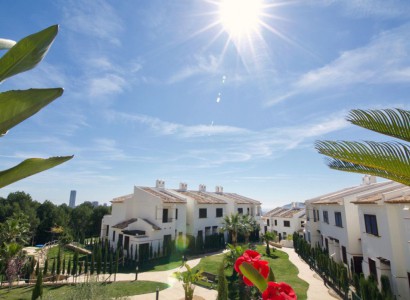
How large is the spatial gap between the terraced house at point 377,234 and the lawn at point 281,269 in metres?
4.15

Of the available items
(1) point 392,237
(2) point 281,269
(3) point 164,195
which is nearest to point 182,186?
(3) point 164,195

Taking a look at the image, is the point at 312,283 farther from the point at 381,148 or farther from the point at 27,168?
the point at 27,168

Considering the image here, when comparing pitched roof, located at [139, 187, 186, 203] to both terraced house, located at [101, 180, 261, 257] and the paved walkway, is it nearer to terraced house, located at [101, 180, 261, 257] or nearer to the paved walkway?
terraced house, located at [101, 180, 261, 257]

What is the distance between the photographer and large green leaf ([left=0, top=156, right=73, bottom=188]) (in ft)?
2.57

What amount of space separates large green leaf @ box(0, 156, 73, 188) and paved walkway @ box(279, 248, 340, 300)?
1878cm

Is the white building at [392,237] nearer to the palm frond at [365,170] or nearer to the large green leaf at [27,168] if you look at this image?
the palm frond at [365,170]

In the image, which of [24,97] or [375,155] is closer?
[24,97]

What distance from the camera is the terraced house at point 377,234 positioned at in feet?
44.1

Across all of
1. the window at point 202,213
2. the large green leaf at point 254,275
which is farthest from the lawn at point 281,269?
the large green leaf at point 254,275

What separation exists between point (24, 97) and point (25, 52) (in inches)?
7.7

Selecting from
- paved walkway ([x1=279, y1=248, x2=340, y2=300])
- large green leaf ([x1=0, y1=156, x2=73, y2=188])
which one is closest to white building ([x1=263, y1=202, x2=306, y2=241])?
paved walkway ([x1=279, y1=248, x2=340, y2=300])

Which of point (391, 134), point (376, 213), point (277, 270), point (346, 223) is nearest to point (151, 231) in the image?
point (277, 270)

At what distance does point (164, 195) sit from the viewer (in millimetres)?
30969

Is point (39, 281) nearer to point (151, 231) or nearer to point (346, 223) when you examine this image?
point (151, 231)
